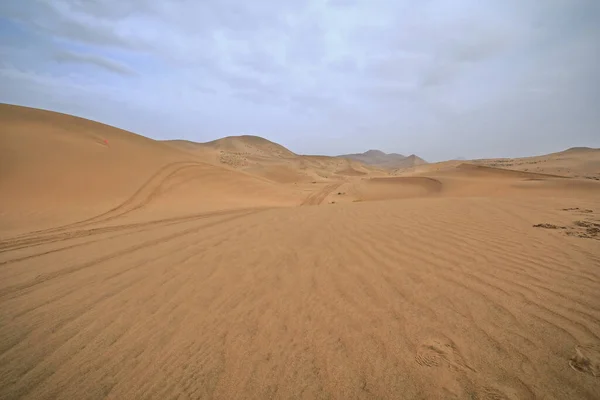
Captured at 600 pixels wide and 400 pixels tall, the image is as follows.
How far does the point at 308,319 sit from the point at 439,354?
100cm

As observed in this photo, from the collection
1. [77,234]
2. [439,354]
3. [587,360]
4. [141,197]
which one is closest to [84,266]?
[77,234]

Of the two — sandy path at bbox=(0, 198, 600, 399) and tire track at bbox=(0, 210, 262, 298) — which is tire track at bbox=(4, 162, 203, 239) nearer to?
sandy path at bbox=(0, 198, 600, 399)

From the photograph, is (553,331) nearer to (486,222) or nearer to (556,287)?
(556,287)

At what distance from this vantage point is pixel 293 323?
2.27 m

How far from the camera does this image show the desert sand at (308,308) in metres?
1.69

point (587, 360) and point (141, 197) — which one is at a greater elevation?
point (587, 360)

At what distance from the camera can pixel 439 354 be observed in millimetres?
1838

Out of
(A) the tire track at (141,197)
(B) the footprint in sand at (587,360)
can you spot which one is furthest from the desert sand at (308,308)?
(A) the tire track at (141,197)

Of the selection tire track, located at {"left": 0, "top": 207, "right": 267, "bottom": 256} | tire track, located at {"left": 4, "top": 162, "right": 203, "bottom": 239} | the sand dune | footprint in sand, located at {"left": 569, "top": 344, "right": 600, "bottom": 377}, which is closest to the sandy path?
footprint in sand, located at {"left": 569, "top": 344, "right": 600, "bottom": 377}

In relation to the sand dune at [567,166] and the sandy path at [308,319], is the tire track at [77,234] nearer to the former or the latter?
the sandy path at [308,319]

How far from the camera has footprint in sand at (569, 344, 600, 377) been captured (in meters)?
1.61

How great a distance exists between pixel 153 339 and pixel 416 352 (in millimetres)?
1990

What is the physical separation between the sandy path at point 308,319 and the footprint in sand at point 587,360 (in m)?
0.01

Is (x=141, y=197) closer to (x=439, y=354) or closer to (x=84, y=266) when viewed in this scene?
(x=84, y=266)
